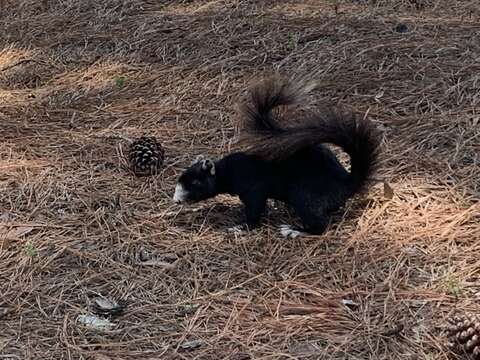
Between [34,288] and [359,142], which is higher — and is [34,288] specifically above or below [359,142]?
below

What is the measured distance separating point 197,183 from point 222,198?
321mm

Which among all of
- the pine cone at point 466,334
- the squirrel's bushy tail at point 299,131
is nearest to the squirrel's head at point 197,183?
the squirrel's bushy tail at point 299,131

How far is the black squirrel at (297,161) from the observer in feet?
10.6

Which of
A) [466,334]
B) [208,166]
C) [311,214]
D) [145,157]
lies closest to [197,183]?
[208,166]

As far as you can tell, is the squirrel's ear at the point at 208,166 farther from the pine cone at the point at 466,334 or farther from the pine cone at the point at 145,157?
the pine cone at the point at 466,334

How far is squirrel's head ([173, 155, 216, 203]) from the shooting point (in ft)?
11.5

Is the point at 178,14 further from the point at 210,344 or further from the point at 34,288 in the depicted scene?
the point at 210,344

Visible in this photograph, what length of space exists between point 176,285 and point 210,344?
0.44 meters

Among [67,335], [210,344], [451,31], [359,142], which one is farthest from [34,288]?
[451,31]

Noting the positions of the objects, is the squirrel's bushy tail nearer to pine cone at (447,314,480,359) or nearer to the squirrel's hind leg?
the squirrel's hind leg

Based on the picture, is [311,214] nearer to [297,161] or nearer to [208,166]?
[297,161]

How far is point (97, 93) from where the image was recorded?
16.8 ft

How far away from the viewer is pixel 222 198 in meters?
3.82

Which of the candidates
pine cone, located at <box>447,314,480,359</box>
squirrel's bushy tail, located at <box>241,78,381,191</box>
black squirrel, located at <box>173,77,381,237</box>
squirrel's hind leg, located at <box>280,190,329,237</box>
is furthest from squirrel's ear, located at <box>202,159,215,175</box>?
pine cone, located at <box>447,314,480,359</box>
